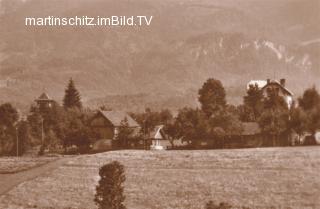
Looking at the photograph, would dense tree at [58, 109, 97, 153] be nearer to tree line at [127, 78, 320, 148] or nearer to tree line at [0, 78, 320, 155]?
tree line at [0, 78, 320, 155]

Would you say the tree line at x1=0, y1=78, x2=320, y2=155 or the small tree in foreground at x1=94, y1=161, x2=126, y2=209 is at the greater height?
the tree line at x1=0, y1=78, x2=320, y2=155

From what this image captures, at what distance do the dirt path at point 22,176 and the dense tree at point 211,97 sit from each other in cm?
3140

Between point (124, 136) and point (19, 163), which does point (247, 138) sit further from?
point (19, 163)

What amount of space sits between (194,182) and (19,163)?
25.0 meters

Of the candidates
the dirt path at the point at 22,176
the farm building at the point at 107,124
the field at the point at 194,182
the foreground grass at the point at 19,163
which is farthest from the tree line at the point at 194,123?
the dirt path at the point at 22,176

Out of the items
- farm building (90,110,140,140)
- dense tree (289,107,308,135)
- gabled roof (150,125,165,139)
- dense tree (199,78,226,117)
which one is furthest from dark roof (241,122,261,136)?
farm building (90,110,140,140)

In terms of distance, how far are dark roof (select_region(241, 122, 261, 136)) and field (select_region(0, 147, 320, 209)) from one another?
19558 mm

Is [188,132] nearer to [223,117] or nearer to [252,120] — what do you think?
[223,117]

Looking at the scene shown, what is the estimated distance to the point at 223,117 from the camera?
8194 centimetres

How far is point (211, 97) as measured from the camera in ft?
308

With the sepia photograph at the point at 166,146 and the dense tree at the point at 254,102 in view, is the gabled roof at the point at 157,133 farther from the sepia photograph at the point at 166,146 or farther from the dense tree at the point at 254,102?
the dense tree at the point at 254,102

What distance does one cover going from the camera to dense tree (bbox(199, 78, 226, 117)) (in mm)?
92812

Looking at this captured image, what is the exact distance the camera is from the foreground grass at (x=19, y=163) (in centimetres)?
6650

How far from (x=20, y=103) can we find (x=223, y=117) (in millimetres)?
108862
